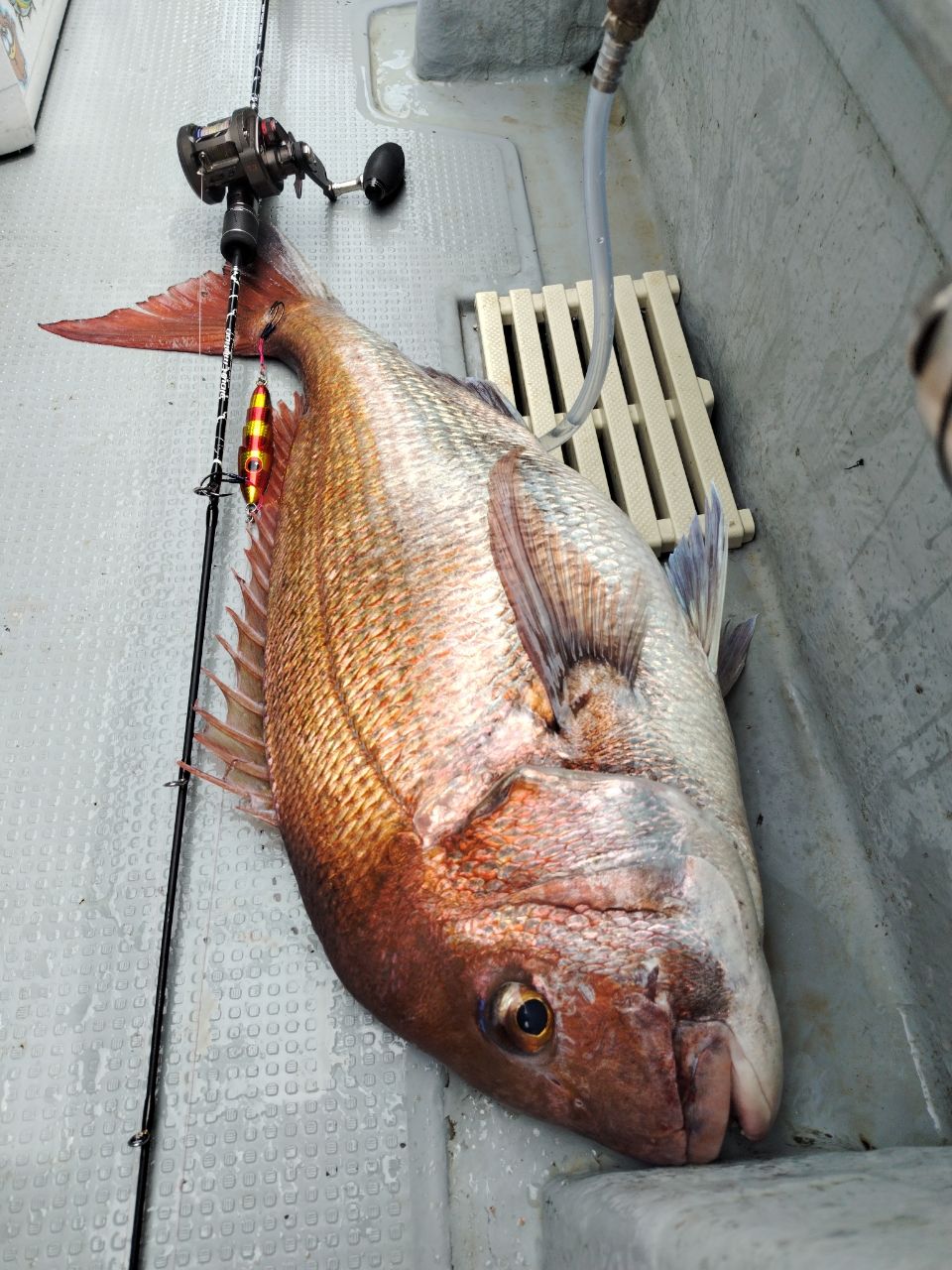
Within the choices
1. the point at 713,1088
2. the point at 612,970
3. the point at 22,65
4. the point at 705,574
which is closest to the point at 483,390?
the point at 705,574

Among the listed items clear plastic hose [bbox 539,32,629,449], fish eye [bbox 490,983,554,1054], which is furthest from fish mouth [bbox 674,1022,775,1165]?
clear plastic hose [bbox 539,32,629,449]

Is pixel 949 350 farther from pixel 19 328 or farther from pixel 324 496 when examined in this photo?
pixel 19 328

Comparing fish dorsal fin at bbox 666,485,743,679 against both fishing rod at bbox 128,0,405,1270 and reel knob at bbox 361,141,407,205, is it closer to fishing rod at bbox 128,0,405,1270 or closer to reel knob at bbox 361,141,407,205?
fishing rod at bbox 128,0,405,1270

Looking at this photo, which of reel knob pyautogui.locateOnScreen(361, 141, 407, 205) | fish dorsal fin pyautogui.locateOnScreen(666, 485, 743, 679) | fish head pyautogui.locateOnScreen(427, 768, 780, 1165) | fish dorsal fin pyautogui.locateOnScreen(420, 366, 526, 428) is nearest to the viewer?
fish head pyautogui.locateOnScreen(427, 768, 780, 1165)

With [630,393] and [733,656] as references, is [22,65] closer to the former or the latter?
[630,393]

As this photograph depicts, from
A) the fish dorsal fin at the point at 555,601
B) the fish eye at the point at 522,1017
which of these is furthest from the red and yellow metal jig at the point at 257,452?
the fish eye at the point at 522,1017

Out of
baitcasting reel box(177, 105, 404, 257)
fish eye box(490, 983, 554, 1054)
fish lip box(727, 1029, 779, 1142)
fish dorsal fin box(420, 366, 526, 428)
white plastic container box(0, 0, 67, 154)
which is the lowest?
fish lip box(727, 1029, 779, 1142)

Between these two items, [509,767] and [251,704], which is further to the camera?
[251,704]

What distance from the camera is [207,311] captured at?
233cm

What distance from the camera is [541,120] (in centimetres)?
290

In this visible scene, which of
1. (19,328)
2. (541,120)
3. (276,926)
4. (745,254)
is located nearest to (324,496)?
(276,926)

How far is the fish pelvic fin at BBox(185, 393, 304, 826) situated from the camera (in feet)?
4.87

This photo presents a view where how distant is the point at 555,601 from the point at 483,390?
810mm

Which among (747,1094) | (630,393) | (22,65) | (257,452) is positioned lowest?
(747,1094)
